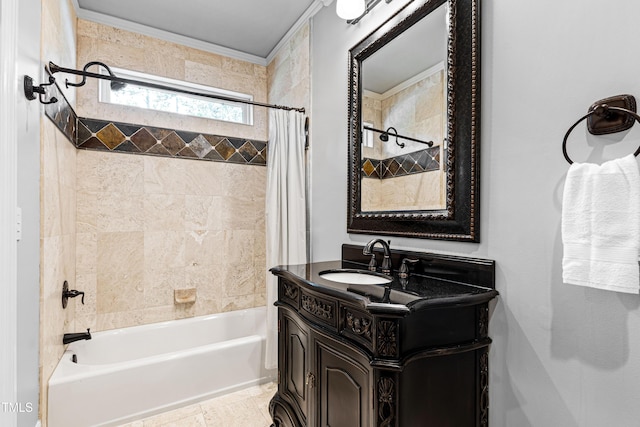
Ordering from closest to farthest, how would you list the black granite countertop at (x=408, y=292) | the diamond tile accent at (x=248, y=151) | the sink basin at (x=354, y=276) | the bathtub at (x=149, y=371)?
the black granite countertop at (x=408, y=292) → the sink basin at (x=354, y=276) → the bathtub at (x=149, y=371) → the diamond tile accent at (x=248, y=151)

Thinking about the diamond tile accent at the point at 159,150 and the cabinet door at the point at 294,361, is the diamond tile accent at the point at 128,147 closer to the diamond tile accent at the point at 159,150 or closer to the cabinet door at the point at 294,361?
the diamond tile accent at the point at 159,150

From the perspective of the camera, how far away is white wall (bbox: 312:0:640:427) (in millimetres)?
892

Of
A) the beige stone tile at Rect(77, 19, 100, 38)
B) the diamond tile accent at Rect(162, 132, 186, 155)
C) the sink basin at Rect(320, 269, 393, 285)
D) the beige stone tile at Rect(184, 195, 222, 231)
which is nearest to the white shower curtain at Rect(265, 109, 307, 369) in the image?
the beige stone tile at Rect(184, 195, 222, 231)

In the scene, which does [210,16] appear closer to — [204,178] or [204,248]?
[204,178]

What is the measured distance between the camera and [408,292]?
115 centimetres

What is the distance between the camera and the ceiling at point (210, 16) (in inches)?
92.9

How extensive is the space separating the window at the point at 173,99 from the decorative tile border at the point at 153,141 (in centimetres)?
19

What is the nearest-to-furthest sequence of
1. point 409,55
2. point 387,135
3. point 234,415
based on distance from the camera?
point 409,55 → point 387,135 → point 234,415

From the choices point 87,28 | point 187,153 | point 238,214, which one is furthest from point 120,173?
point 87,28

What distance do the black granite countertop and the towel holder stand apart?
0.53 metres

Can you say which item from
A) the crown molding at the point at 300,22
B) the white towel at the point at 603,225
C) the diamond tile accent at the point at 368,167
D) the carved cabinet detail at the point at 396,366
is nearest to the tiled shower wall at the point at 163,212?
the crown molding at the point at 300,22

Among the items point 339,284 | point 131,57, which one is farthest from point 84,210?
point 339,284

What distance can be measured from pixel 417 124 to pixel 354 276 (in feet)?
2.66

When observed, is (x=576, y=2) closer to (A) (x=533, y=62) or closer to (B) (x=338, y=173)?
(A) (x=533, y=62)
